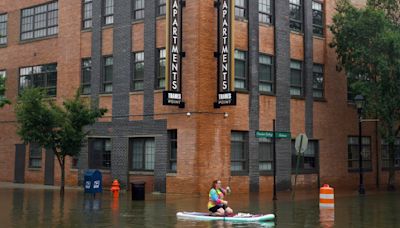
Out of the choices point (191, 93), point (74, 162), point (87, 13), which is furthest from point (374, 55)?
point (74, 162)

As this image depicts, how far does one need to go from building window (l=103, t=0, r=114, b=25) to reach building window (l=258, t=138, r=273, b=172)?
10.5 m

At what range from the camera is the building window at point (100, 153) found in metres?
31.7

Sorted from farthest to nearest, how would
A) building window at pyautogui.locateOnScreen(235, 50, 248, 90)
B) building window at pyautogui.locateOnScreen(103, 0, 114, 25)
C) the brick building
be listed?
building window at pyautogui.locateOnScreen(103, 0, 114, 25)
building window at pyautogui.locateOnScreen(235, 50, 248, 90)
the brick building

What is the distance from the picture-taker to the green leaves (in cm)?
2575

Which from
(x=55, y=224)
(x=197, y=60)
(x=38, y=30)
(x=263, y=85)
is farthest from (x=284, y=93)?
(x=55, y=224)

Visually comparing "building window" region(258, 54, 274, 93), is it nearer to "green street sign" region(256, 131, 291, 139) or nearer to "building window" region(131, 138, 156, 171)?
"green street sign" region(256, 131, 291, 139)

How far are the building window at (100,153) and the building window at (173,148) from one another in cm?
454

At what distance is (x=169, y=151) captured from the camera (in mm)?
28453

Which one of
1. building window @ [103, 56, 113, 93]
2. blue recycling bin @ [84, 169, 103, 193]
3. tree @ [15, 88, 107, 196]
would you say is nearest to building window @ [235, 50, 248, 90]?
building window @ [103, 56, 113, 93]

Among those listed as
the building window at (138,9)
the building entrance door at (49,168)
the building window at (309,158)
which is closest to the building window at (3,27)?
the building entrance door at (49,168)

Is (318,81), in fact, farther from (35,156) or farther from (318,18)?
(35,156)

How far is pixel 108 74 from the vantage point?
3209 cm

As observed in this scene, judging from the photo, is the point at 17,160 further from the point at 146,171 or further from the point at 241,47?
the point at 241,47

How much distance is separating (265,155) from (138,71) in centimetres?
790
